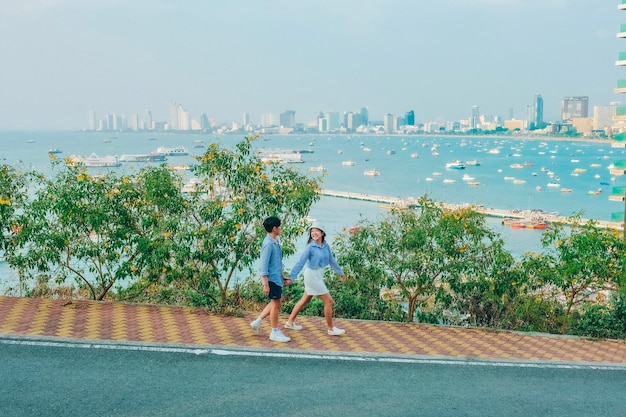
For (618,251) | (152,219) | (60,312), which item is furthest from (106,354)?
(618,251)

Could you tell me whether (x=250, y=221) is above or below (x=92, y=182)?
below

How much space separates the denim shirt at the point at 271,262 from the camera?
7.25 metres

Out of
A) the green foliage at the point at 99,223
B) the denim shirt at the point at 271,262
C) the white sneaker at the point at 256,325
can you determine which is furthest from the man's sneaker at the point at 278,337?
the green foliage at the point at 99,223

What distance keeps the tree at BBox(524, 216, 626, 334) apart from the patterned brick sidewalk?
1.20 metres

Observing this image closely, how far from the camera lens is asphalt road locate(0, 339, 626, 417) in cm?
548

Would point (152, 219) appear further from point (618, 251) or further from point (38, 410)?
point (618, 251)

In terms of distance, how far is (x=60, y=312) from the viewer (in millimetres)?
8352

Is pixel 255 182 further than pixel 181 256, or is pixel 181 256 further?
pixel 255 182

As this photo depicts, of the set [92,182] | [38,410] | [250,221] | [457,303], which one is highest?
[92,182]

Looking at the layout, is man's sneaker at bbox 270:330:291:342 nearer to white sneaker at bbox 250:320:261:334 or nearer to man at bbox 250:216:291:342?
man at bbox 250:216:291:342

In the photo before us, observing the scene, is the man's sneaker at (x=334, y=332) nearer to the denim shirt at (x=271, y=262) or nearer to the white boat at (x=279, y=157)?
the denim shirt at (x=271, y=262)

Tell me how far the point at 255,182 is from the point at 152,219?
166 centimetres

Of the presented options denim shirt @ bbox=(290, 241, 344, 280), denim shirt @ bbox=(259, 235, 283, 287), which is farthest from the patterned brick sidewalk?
denim shirt @ bbox=(290, 241, 344, 280)

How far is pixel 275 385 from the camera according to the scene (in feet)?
19.8
